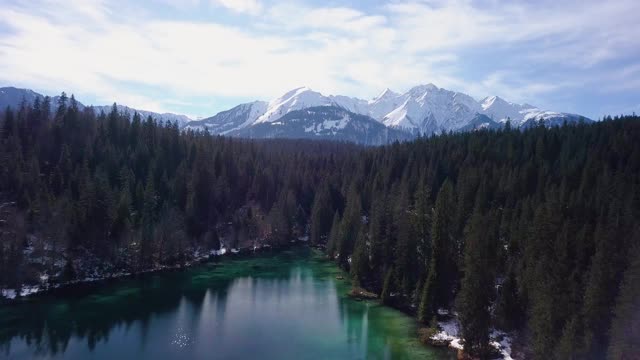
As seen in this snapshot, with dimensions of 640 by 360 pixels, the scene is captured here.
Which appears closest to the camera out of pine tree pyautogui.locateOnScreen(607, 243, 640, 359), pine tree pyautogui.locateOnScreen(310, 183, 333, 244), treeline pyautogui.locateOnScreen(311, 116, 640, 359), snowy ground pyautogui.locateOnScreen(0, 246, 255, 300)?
pine tree pyautogui.locateOnScreen(607, 243, 640, 359)

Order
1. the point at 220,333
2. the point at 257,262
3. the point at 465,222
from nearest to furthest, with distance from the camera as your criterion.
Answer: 1. the point at 220,333
2. the point at 465,222
3. the point at 257,262

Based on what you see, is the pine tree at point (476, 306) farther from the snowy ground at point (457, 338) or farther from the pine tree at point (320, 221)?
the pine tree at point (320, 221)

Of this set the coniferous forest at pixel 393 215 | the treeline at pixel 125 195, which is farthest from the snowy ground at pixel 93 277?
the treeline at pixel 125 195

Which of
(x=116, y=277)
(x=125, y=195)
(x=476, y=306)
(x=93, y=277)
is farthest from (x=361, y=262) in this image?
(x=125, y=195)

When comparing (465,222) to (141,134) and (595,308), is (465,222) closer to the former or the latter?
(595,308)

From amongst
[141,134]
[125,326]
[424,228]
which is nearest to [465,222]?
[424,228]

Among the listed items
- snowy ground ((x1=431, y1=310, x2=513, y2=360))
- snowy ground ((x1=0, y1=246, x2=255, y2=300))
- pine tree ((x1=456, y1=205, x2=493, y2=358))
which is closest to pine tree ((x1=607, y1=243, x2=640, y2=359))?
pine tree ((x1=456, y1=205, x2=493, y2=358))

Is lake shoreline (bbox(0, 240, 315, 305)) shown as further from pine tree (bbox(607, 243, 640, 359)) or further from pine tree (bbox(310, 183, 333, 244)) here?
pine tree (bbox(607, 243, 640, 359))
